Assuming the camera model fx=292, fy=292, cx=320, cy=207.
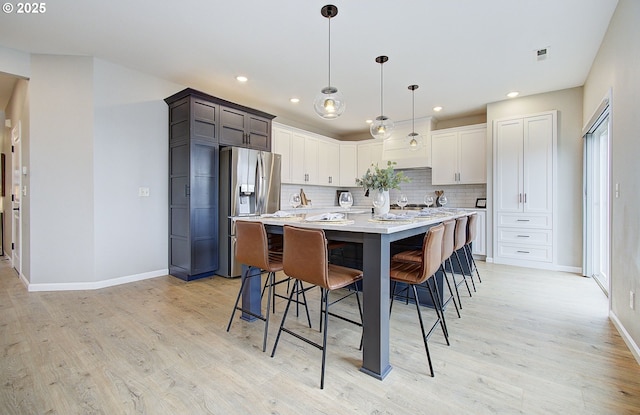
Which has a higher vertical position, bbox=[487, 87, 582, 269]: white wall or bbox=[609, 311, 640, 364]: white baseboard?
bbox=[487, 87, 582, 269]: white wall

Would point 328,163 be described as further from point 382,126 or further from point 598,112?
point 598,112

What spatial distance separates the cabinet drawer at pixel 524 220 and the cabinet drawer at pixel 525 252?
1.04 ft

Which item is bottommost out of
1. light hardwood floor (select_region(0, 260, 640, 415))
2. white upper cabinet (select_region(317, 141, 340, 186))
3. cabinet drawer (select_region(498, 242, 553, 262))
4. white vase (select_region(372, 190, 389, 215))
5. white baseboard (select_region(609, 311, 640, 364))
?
light hardwood floor (select_region(0, 260, 640, 415))

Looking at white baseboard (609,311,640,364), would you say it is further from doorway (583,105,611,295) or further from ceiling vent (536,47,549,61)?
ceiling vent (536,47,549,61)

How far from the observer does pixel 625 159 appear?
2236 mm

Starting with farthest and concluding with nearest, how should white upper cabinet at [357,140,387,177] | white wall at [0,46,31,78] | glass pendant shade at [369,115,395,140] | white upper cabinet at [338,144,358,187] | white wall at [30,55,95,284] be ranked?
white upper cabinet at [338,144,358,187], white upper cabinet at [357,140,387,177], glass pendant shade at [369,115,395,140], white wall at [30,55,95,284], white wall at [0,46,31,78]

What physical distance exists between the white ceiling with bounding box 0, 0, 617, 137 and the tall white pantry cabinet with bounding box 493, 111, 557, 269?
A: 23.4 inches

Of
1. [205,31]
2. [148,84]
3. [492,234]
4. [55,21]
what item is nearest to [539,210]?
[492,234]

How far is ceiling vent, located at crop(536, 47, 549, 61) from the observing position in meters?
3.21

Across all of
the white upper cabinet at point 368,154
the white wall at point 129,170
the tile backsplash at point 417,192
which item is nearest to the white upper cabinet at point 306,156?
the tile backsplash at point 417,192

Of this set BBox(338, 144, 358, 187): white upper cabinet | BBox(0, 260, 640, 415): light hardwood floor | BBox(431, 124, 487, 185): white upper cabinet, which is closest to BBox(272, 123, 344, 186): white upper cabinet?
BBox(338, 144, 358, 187): white upper cabinet

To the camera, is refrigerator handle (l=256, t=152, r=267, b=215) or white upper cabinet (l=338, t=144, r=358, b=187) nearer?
refrigerator handle (l=256, t=152, r=267, b=215)

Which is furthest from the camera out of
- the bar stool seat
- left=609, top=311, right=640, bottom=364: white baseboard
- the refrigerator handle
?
the refrigerator handle

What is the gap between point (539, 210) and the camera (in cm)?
446
